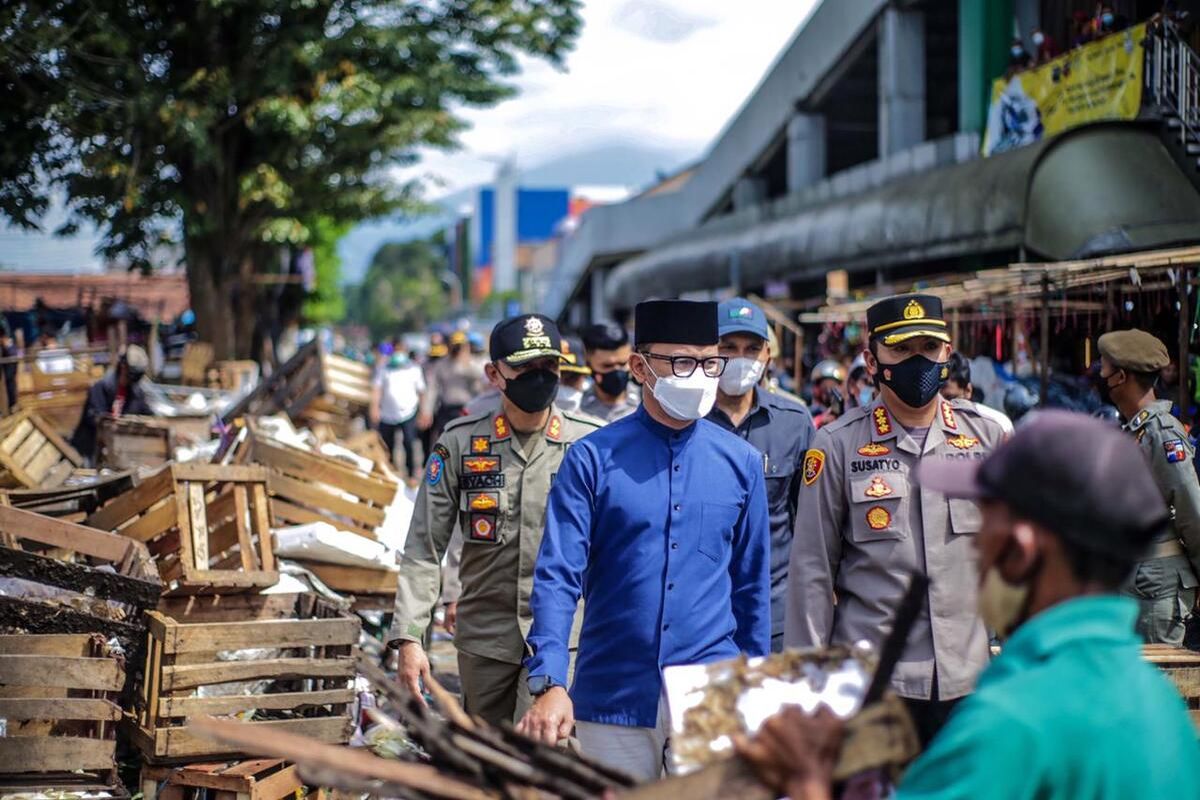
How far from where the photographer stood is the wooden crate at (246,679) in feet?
17.9

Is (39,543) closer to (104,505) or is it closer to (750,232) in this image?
(104,505)

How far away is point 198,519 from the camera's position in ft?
22.9

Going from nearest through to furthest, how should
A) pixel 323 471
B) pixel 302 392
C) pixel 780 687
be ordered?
pixel 780 687 < pixel 323 471 < pixel 302 392

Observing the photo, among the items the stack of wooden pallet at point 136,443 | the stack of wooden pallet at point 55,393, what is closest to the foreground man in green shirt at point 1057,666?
the stack of wooden pallet at point 136,443

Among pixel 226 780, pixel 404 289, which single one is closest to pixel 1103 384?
pixel 226 780

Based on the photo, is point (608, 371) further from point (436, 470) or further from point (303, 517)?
point (436, 470)

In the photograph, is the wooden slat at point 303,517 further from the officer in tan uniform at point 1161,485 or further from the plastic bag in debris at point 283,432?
the officer in tan uniform at point 1161,485

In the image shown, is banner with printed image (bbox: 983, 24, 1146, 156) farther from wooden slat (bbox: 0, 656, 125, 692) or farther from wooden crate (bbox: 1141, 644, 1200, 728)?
wooden slat (bbox: 0, 656, 125, 692)

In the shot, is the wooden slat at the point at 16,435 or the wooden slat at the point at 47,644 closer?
the wooden slat at the point at 47,644

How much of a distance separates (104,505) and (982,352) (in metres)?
8.29

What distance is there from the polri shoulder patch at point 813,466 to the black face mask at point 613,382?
329 cm

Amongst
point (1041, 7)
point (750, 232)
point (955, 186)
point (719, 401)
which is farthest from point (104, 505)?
point (750, 232)

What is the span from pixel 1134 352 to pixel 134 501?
5.29 metres

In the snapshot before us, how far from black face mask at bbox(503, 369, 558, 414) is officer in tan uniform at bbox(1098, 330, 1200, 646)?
261 centimetres
